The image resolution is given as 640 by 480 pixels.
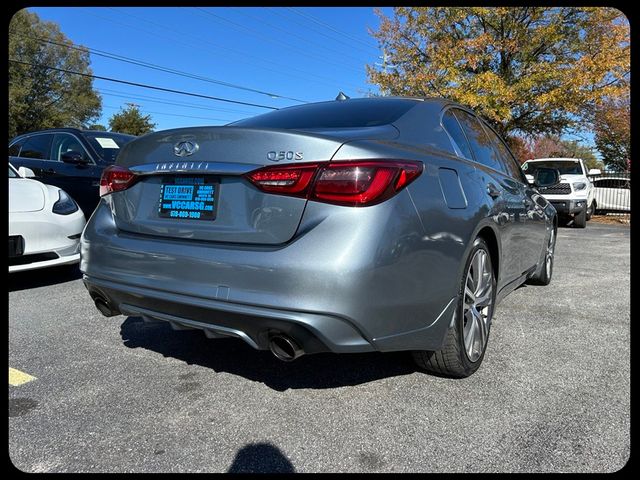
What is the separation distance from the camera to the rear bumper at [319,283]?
6.08ft

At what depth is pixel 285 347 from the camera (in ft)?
6.46

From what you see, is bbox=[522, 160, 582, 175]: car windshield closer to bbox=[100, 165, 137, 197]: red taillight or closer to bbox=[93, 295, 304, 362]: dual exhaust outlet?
bbox=[100, 165, 137, 197]: red taillight

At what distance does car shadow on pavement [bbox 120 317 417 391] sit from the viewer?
2.58 metres

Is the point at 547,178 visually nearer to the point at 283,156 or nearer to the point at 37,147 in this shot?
the point at 283,156

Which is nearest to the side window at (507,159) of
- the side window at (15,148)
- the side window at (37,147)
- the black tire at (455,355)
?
the black tire at (455,355)

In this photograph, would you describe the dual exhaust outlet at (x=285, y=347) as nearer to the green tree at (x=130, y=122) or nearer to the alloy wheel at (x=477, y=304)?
the alloy wheel at (x=477, y=304)

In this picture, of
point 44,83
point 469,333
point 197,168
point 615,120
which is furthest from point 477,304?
point 44,83

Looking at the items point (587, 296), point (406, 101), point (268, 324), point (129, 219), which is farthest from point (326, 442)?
point (587, 296)

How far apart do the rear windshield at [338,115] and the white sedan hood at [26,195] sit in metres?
2.56

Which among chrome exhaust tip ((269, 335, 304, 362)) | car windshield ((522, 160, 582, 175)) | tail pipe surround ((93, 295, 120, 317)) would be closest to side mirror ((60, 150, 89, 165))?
tail pipe surround ((93, 295, 120, 317))

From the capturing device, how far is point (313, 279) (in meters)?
1.85

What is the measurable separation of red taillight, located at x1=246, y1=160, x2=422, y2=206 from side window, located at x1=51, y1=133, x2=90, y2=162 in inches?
209

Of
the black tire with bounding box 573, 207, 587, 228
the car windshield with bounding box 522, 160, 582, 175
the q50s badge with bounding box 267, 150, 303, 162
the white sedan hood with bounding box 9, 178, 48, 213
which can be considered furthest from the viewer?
the car windshield with bounding box 522, 160, 582, 175
